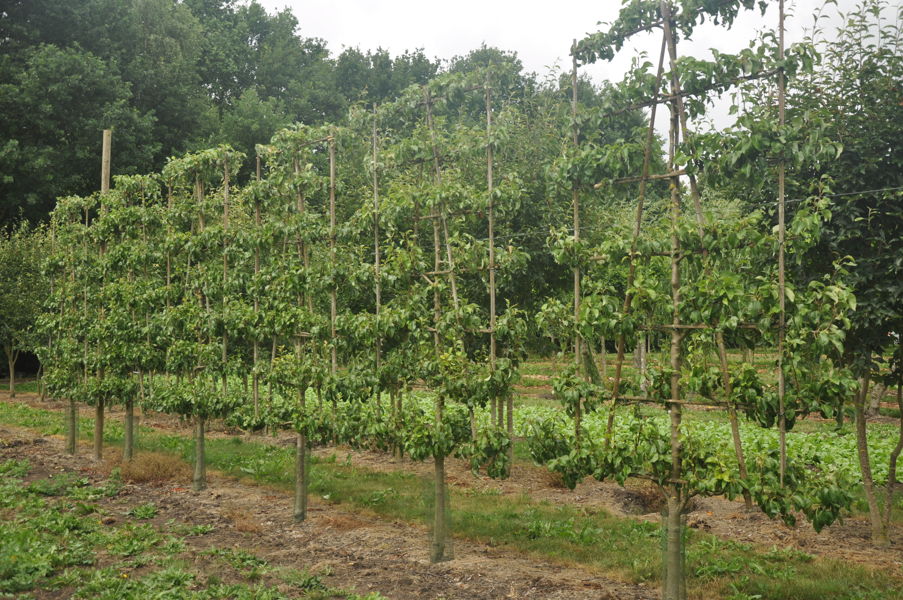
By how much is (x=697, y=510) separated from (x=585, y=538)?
2407 mm

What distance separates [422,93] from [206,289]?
4.83 m

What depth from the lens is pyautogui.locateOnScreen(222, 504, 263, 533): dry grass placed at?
9.10 m

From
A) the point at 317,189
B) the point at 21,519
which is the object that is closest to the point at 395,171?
the point at 317,189

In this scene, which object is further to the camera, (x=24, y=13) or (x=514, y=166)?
(x=24, y=13)

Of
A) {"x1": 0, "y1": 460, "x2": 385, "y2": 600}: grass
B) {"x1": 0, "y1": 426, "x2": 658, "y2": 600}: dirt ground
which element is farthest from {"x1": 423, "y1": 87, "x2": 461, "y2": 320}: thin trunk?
{"x1": 0, "y1": 460, "x2": 385, "y2": 600}: grass

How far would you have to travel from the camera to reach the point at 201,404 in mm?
10977

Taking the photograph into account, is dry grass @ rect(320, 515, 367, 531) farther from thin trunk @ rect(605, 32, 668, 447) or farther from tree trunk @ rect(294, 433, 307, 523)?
thin trunk @ rect(605, 32, 668, 447)

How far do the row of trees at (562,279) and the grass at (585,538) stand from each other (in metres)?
0.97

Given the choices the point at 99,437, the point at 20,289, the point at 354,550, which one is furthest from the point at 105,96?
the point at 354,550

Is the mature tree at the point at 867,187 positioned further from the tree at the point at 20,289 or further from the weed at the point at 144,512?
the tree at the point at 20,289

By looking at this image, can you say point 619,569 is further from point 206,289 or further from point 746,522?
point 206,289

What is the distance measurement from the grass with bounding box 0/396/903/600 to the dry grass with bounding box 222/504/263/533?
2.09 feet

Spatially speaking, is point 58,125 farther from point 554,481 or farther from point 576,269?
point 576,269

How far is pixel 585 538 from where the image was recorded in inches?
336
